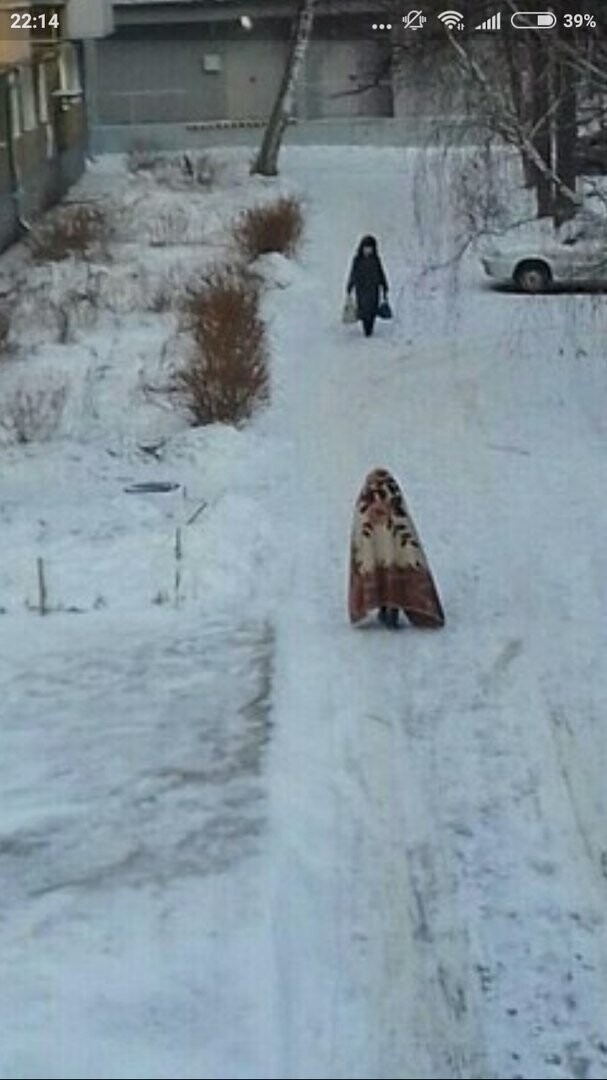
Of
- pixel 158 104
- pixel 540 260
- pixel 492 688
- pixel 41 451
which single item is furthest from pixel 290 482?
pixel 158 104

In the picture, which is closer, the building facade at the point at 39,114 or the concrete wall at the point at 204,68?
the building facade at the point at 39,114

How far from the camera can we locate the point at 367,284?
22.7m

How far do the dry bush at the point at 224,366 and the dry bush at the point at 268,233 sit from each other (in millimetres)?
7430

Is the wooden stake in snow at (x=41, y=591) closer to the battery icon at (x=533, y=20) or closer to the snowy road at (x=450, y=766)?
the snowy road at (x=450, y=766)

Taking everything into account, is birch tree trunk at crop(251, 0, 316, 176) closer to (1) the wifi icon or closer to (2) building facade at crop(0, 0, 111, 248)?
(2) building facade at crop(0, 0, 111, 248)

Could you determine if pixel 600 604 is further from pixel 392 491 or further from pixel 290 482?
pixel 290 482

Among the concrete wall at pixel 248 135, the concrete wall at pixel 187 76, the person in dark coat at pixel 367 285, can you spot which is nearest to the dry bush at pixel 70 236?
the person in dark coat at pixel 367 285

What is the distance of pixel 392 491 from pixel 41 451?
540 centimetres

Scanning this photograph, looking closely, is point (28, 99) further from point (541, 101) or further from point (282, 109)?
point (541, 101)

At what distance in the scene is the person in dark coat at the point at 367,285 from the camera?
894 inches

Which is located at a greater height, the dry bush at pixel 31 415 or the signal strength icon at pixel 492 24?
the signal strength icon at pixel 492 24

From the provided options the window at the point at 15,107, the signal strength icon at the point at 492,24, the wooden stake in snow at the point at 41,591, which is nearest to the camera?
the wooden stake in snow at the point at 41,591

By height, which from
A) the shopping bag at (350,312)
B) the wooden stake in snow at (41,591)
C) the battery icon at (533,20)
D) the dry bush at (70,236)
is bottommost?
the dry bush at (70,236)

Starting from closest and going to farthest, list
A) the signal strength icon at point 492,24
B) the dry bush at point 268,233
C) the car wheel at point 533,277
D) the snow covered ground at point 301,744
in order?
1. the snow covered ground at point 301,744
2. the signal strength icon at point 492,24
3. the car wheel at point 533,277
4. the dry bush at point 268,233
